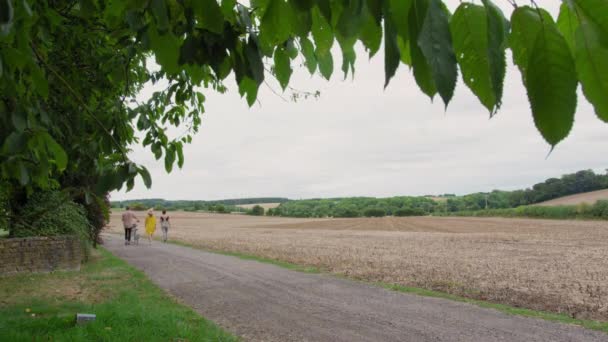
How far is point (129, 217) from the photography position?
18047mm

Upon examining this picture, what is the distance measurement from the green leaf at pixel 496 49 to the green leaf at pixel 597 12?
10 cm

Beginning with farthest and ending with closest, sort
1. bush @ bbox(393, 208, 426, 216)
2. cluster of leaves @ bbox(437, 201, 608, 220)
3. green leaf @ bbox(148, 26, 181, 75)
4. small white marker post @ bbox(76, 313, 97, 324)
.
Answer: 1. bush @ bbox(393, 208, 426, 216)
2. cluster of leaves @ bbox(437, 201, 608, 220)
3. small white marker post @ bbox(76, 313, 97, 324)
4. green leaf @ bbox(148, 26, 181, 75)

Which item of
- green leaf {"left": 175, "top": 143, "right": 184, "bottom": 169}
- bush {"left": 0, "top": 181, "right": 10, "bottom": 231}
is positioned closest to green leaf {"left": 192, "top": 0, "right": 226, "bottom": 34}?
green leaf {"left": 175, "top": 143, "right": 184, "bottom": 169}

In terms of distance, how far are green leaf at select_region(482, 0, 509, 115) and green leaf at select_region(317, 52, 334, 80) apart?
2.79 ft

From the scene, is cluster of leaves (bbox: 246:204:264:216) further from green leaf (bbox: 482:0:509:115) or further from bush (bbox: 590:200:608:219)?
green leaf (bbox: 482:0:509:115)

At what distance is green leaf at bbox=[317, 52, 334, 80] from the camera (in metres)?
1.48

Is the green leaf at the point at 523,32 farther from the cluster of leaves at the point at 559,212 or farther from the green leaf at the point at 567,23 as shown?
the cluster of leaves at the point at 559,212

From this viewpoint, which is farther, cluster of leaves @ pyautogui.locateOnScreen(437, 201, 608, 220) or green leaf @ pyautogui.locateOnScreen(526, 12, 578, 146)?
cluster of leaves @ pyautogui.locateOnScreen(437, 201, 608, 220)

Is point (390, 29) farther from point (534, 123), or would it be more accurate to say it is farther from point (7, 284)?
point (7, 284)

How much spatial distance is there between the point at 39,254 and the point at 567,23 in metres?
11.8

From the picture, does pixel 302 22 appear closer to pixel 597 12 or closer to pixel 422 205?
pixel 597 12

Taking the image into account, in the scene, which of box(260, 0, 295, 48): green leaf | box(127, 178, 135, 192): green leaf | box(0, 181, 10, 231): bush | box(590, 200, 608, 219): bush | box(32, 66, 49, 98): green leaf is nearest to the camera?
box(260, 0, 295, 48): green leaf

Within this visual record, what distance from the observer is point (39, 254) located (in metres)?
10.1

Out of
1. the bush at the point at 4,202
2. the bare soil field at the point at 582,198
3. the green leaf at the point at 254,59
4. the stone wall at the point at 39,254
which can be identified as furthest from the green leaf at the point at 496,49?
the bare soil field at the point at 582,198
